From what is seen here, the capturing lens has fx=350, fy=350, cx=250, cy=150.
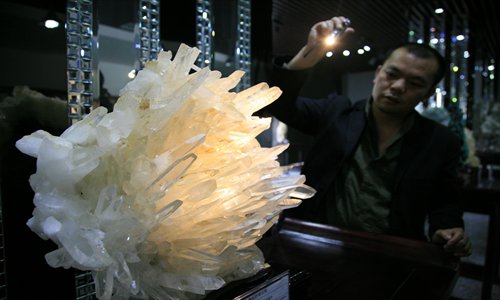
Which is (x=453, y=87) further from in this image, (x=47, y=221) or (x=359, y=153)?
(x=47, y=221)

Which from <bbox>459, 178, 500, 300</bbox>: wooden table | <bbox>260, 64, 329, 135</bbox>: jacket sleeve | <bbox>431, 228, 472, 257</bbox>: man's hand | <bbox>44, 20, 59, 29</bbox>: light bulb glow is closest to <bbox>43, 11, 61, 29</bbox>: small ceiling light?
<bbox>44, 20, 59, 29</bbox>: light bulb glow

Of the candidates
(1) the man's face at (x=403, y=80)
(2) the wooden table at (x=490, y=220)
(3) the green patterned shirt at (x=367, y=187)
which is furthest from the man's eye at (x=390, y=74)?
(2) the wooden table at (x=490, y=220)

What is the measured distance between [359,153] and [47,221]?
4.23ft

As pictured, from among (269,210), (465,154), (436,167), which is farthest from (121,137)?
(465,154)

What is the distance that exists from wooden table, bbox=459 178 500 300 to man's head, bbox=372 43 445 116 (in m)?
1.25

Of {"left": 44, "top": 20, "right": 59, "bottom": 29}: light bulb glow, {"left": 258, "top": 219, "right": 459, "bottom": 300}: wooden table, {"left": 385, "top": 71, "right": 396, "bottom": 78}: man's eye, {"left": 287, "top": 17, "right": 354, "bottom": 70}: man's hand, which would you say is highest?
{"left": 287, "top": 17, "right": 354, "bottom": 70}: man's hand

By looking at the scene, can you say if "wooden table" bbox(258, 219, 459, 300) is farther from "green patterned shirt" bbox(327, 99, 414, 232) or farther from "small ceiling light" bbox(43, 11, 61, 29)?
"small ceiling light" bbox(43, 11, 61, 29)

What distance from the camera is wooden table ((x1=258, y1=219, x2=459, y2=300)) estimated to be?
→ 77 centimetres

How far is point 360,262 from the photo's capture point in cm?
92

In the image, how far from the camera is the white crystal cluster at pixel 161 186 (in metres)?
0.41

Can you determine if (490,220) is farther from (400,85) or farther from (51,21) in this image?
(51,21)

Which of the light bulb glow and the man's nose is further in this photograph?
the man's nose

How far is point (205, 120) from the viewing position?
1.69ft

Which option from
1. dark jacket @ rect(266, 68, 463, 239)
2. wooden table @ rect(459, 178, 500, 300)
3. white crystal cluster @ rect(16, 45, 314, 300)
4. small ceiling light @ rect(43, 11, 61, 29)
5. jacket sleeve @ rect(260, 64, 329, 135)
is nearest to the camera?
white crystal cluster @ rect(16, 45, 314, 300)
